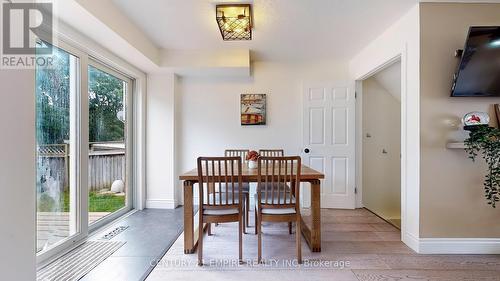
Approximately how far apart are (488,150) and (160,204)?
13.3ft

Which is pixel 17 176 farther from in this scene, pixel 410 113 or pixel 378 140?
pixel 378 140

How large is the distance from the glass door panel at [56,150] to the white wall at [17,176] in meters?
1.09

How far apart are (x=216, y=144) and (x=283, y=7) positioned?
7.66ft

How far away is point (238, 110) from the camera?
4039mm

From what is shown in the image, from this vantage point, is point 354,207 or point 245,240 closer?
point 245,240

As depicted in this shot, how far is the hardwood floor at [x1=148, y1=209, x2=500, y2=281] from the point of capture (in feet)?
6.49

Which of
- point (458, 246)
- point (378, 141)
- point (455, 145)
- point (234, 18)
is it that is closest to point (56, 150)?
point (234, 18)

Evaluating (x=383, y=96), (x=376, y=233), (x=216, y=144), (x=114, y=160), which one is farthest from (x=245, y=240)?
(x=383, y=96)

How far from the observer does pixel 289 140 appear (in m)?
4.03

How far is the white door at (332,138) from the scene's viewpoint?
3.78 m

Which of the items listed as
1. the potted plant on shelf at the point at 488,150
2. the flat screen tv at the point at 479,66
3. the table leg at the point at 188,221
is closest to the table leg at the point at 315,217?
the table leg at the point at 188,221

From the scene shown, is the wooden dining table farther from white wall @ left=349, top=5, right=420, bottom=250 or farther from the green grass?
the green grass

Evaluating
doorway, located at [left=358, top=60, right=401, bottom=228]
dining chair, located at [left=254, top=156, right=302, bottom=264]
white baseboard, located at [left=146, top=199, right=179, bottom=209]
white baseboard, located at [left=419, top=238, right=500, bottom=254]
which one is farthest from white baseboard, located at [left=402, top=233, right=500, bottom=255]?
white baseboard, located at [left=146, top=199, right=179, bottom=209]

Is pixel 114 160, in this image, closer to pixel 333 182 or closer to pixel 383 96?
pixel 333 182
